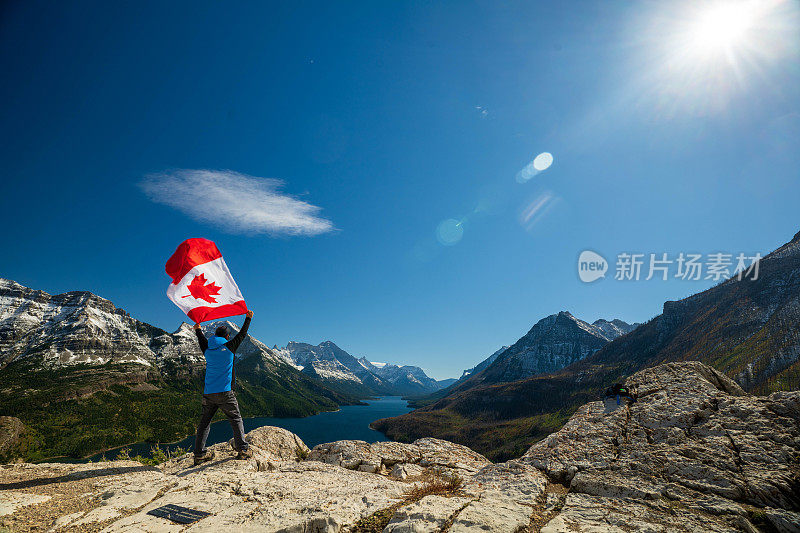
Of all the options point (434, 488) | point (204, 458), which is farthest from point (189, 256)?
point (434, 488)

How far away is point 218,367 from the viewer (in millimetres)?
9008

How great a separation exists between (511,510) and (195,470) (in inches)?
327

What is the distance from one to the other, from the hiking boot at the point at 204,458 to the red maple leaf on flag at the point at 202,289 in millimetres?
4955

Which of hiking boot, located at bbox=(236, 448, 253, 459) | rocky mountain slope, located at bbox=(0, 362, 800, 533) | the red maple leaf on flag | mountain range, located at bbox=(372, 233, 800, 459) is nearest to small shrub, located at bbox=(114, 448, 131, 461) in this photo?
rocky mountain slope, located at bbox=(0, 362, 800, 533)

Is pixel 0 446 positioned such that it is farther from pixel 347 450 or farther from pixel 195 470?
pixel 347 450

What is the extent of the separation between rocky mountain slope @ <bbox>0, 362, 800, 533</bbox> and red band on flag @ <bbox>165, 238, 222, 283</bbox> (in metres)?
6.22

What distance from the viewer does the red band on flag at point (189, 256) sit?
11.0 meters

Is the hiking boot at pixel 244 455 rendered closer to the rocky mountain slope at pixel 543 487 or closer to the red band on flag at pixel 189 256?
the rocky mountain slope at pixel 543 487

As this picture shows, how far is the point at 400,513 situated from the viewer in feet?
17.5

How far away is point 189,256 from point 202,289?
1.37 meters

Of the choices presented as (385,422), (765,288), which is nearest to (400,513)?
(385,422)

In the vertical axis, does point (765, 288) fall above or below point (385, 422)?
above

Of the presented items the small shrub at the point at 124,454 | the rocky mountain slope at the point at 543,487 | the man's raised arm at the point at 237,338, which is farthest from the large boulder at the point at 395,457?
the small shrub at the point at 124,454

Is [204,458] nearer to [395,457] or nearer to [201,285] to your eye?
[201,285]
